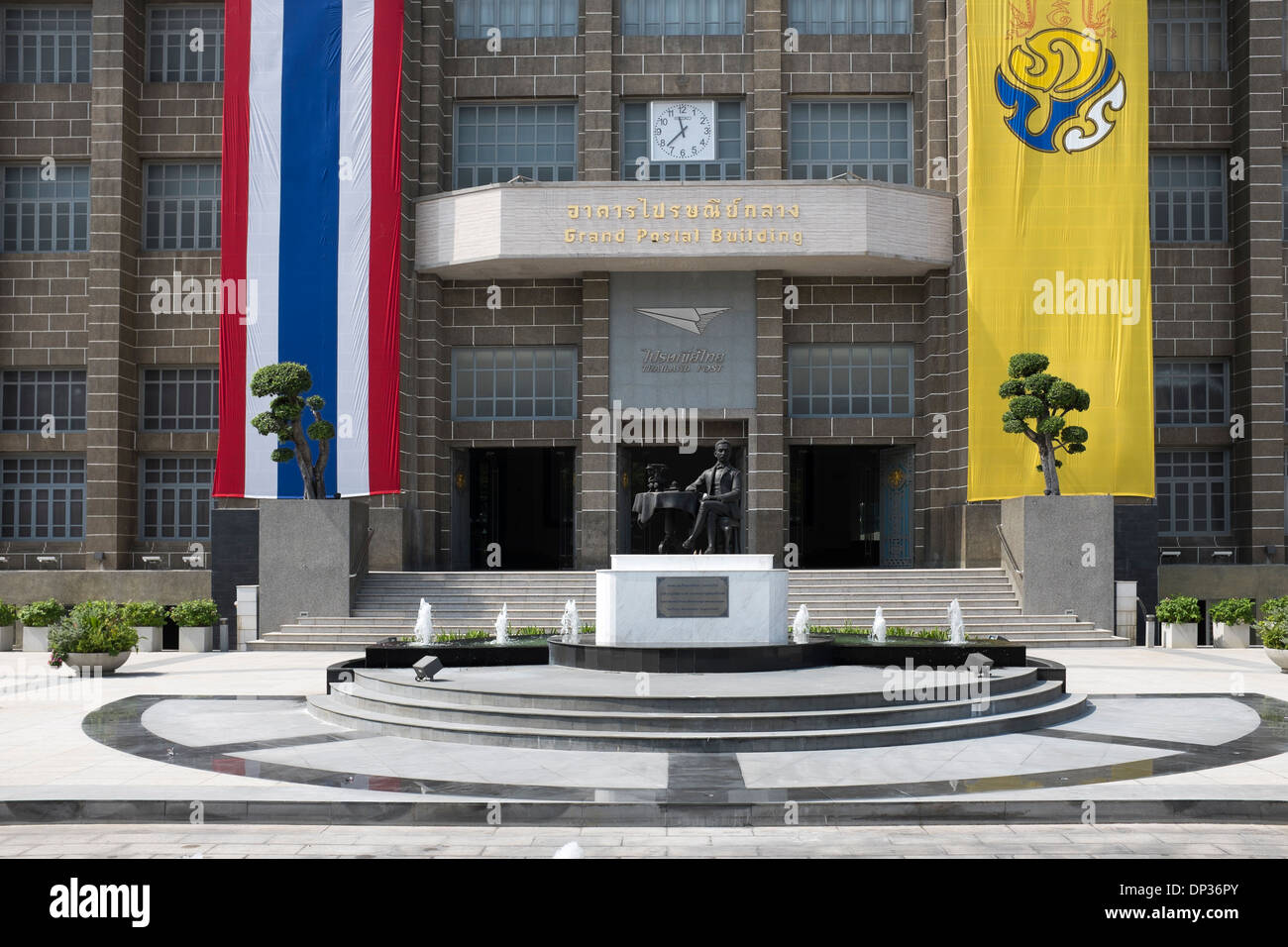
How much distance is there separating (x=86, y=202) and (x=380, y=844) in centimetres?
3367

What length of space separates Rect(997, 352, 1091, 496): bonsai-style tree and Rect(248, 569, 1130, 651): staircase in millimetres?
3373

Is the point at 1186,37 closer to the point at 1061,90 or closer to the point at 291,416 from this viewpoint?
the point at 1061,90

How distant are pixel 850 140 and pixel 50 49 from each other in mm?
25237

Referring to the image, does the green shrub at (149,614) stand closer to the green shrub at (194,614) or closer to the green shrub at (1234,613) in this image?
the green shrub at (194,614)

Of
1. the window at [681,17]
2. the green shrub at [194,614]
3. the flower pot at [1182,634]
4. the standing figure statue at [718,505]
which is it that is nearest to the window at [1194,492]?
Result: the flower pot at [1182,634]

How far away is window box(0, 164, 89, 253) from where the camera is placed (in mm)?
37750

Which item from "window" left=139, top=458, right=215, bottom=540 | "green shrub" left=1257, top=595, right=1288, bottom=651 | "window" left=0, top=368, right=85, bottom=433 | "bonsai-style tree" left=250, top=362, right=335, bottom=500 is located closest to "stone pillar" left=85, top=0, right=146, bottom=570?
"window" left=139, top=458, right=215, bottom=540

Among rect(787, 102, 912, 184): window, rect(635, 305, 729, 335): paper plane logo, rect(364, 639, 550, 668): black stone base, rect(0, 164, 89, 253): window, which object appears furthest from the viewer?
rect(0, 164, 89, 253): window

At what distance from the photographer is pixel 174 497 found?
1483 inches

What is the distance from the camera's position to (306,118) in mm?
35438

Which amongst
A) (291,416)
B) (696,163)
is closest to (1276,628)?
(696,163)

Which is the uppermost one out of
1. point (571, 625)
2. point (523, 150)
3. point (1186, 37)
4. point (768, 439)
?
point (1186, 37)

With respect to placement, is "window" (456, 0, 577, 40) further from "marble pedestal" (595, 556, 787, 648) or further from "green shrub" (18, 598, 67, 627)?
"marble pedestal" (595, 556, 787, 648)

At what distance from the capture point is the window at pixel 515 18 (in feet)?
125
